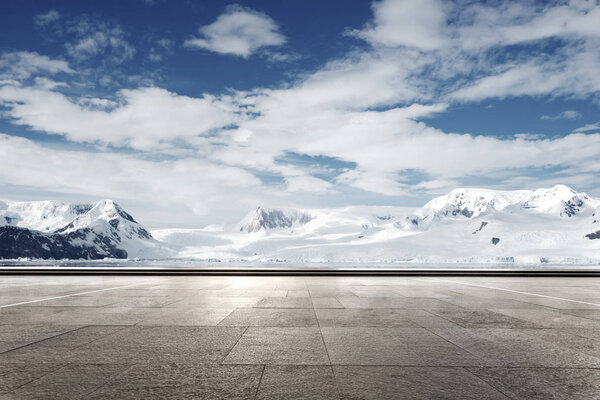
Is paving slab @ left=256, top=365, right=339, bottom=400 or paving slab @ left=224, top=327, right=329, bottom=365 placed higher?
paving slab @ left=224, top=327, right=329, bottom=365

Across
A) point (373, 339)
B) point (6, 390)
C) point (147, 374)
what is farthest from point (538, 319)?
point (6, 390)

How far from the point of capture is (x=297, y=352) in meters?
7.29

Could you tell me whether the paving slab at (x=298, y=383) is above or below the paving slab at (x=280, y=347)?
below

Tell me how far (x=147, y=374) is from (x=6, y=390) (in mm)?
1661

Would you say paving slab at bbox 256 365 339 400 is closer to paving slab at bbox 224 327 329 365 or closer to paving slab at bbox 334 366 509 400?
paving slab at bbox 334 366 509 400

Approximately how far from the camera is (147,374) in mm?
5922

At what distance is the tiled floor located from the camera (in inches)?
211

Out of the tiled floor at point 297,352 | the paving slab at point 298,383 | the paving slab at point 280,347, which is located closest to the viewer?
the paving slab at point 298,383

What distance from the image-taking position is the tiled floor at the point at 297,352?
17.6 feet

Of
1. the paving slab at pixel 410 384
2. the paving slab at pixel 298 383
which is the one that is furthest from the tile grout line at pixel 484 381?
the paving slab at pixel 298 383

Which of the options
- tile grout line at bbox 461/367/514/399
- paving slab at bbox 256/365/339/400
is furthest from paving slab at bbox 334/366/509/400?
paving slab at bbox 256/365/339/400

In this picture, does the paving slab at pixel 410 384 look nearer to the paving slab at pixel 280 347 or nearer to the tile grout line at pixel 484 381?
the tile grout line at pixel 484 381

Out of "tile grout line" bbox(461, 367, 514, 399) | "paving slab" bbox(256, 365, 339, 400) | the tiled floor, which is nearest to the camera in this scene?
"paving slab" bbox(256, 365, 339, 400)

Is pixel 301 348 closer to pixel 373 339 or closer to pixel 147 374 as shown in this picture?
pixel 373 339
